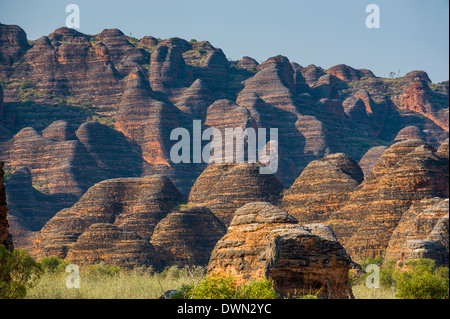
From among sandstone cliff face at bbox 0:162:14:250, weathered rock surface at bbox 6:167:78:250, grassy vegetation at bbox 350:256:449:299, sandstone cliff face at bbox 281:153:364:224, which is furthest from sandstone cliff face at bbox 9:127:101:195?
sandstone cliff face at bbox 0:162:14:250

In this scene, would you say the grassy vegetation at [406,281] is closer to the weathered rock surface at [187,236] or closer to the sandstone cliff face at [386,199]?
the sandstone cliff face at [386,199]

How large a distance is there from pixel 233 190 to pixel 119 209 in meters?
12.1

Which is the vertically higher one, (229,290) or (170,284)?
(229,290)

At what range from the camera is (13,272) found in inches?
1577

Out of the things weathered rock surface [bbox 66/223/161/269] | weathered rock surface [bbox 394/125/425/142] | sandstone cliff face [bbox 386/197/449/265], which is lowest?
weathered rock surface [bbox 66/223/161/269]

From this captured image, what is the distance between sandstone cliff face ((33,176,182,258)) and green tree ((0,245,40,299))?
1740 inches

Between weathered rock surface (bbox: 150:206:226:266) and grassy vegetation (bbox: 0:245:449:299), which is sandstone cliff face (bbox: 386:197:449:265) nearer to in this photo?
grassy vegetation (bbox: 0:245:449:299)

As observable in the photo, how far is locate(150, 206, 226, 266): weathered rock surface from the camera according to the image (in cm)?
7975

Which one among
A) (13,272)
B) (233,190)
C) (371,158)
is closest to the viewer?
(13,272)

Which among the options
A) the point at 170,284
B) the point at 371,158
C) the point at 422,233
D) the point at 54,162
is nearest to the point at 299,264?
the point at 170,284

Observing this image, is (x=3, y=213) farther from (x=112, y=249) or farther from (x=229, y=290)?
(x=112, y=249)
